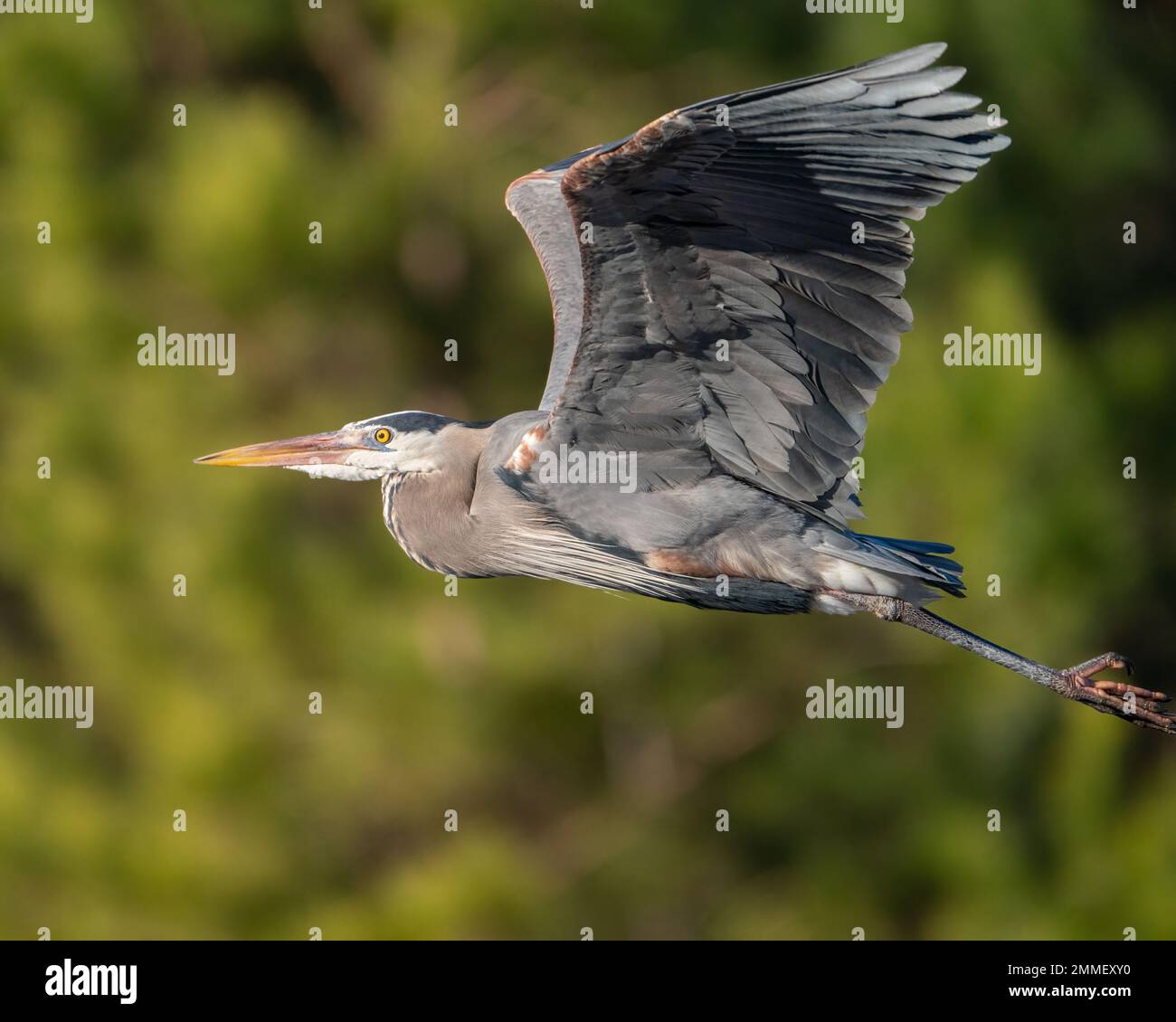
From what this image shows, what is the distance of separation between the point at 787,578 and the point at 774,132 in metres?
1.23

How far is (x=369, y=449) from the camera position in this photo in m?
4.55

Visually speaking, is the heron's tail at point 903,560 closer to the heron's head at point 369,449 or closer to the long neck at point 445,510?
the long neck at point 445,510

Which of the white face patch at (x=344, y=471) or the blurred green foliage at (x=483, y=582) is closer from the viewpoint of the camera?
the white face patch at (x=344, y=471)

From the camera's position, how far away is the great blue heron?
11.3 ft

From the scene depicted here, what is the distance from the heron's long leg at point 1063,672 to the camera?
4219 mm

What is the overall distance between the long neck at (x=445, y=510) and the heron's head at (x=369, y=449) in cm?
3

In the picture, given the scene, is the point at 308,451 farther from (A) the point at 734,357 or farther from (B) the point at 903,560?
(B) the point at 903,560

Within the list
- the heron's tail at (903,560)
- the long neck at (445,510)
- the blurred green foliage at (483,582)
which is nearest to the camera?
the heron's tail at (903,560)

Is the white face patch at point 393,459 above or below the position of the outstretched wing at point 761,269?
below

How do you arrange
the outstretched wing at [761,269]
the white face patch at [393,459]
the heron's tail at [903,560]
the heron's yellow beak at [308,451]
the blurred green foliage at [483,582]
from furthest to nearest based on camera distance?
the blurred green foliage at [483,582], the heron's yellow beak at [308,451], the white face patch at [393,459], the heron's tail at [903,560], the outstretched wing at [761,269]

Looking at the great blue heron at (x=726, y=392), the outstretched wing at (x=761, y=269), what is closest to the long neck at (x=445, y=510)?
the great blue heron at (x=726, y=392)

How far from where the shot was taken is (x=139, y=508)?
9.70m

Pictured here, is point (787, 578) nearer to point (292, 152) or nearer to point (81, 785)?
point (292, 152)

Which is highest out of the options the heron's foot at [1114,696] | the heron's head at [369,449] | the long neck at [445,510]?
the heron's head at [369,449]
